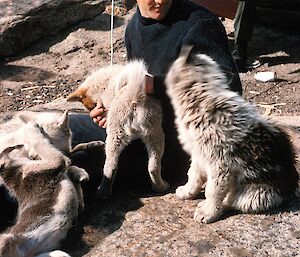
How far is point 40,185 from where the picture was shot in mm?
3666

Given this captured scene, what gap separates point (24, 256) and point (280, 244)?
1.50 meters

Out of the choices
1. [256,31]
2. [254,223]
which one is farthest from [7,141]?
[256,31]

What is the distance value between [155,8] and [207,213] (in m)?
1.51

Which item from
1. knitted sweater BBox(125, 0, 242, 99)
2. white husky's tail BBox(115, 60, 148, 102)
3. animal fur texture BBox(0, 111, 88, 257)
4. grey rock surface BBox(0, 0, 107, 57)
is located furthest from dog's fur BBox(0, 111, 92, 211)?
grey rock surface BBox(0, 0, 107, 57)

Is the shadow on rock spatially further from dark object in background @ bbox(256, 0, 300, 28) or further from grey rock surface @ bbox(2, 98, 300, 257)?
grey rock surface @ bbox(2, 98, 300, 257)

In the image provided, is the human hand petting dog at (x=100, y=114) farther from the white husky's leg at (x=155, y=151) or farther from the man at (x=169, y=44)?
the white husky's leg at (x=155, y=151)

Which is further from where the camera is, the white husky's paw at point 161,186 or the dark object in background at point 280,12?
the dark object in background at point 280,12

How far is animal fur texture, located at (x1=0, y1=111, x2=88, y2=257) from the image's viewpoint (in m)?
3.38

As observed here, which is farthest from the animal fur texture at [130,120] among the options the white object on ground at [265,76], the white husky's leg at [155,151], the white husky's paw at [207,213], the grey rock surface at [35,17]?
the grey rock surface at [35,17]

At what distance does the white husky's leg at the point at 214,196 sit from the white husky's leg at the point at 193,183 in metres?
0.21

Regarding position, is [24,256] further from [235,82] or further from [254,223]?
[235,82]

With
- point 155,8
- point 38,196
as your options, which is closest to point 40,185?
point 38,196

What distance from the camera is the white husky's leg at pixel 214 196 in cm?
351

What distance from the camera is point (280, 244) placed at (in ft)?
11.2
